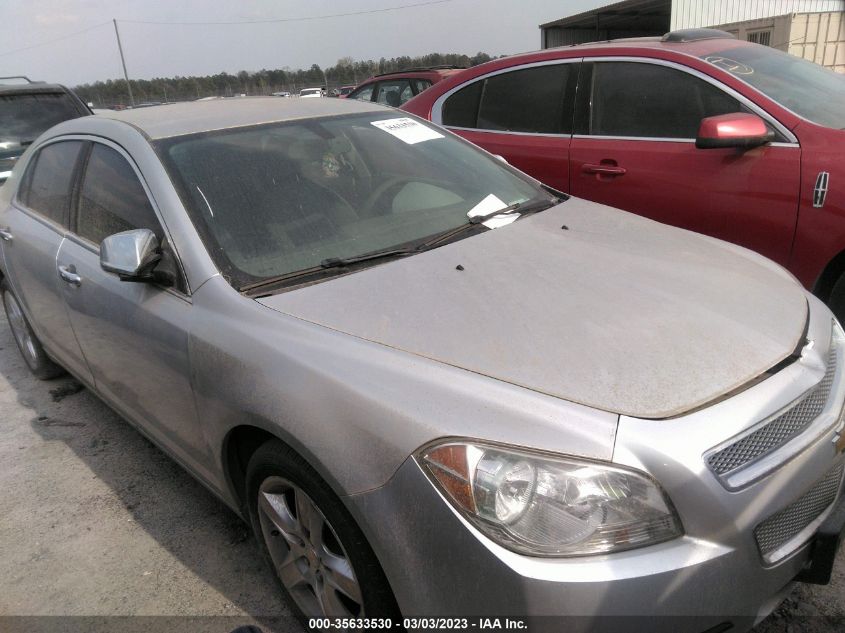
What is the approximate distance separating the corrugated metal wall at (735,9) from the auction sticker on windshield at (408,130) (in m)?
22.7

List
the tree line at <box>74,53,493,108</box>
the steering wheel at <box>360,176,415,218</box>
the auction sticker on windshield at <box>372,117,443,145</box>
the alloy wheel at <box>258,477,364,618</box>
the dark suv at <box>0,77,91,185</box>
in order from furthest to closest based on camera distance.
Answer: the tree line at <box>74,53,493,108</box>, the dark suv at <box>0,77,91,185</box>, the auction sticker on windshield at <box>372,117,443,145</box>, the steering wheel at <box>360,176,415,218</box>, the alloy wheel at <box>258,477,364,618</box>

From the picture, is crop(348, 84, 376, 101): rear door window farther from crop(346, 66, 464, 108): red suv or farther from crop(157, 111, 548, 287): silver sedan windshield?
crop(157, 111, 548, 287): silver sedan windshield

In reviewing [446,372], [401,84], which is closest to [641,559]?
[446,372]

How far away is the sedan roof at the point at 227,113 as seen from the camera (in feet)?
8.61

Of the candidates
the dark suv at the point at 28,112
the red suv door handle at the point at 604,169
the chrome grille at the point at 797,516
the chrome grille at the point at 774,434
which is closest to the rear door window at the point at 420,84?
the dark suv at the point at 28,112

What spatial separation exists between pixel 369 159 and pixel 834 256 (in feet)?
7.00

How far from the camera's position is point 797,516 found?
1580mm

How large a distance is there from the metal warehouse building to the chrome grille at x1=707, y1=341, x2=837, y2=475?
72.5 feet

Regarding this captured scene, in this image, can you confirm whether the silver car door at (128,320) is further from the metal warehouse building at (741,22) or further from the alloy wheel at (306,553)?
the metal warehouse building at (741,22)

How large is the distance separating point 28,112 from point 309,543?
7.45 metres

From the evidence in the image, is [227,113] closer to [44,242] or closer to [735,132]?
[44,242]

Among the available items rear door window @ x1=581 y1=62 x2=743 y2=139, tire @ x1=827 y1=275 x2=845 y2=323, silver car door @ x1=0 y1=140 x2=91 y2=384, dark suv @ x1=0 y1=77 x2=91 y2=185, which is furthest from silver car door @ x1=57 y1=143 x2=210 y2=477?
dark suv @ x1=0 y1=77 x2=91 y2=185

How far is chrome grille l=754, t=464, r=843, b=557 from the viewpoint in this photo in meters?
1.49

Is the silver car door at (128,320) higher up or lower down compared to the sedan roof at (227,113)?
lower down
